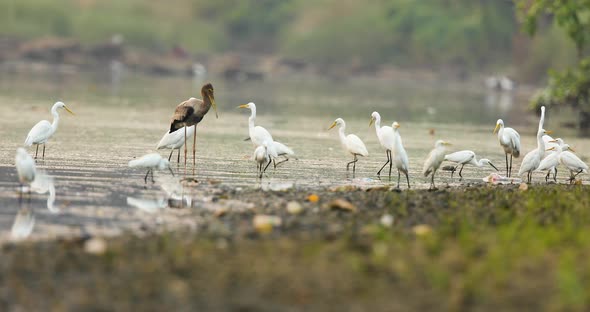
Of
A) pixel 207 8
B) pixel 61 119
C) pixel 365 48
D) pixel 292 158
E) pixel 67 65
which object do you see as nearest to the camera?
pixel 292 158

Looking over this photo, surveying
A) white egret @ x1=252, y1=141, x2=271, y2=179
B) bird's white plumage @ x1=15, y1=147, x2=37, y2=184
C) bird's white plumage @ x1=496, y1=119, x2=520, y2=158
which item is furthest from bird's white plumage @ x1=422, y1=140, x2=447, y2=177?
bird's white plumage @ x1=15, y1=147, x2=37, y2=184

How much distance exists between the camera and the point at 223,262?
9.58 metres

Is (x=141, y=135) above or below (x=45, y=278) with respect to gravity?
above

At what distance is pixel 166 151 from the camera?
21266 millimetres

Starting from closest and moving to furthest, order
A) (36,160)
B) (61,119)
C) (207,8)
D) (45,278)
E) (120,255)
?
(45,278), (120,255), (36,160), (61,119), (207,8)

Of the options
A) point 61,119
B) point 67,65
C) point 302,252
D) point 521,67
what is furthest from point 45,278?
point 521,67

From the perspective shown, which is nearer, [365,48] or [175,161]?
[175,161]

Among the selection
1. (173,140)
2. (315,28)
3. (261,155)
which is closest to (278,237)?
(261,155)

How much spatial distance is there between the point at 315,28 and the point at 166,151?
8222cm

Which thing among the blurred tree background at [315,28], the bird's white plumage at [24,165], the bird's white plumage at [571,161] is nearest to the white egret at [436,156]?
the bird's white plumage at [571,161]

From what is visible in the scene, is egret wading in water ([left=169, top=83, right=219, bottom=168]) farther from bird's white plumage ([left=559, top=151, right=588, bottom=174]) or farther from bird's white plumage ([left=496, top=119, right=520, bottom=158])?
bird's white plumage ([left=559, top=151, right=588, bottom=174])

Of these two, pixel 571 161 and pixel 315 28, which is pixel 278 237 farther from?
pixel 315 28

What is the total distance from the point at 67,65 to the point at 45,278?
70.7 metres

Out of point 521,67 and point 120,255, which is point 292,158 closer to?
point 120,255
